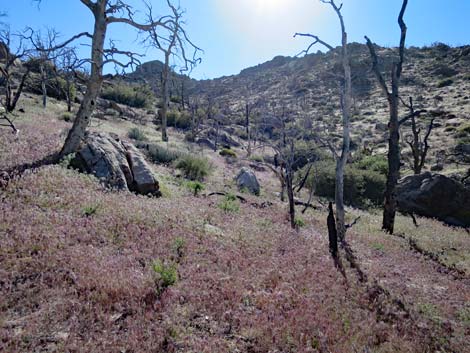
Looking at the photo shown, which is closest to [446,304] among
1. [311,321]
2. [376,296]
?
[376,296]

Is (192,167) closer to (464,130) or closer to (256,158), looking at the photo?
(256,158)

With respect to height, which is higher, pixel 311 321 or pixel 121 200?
pixel 121 200

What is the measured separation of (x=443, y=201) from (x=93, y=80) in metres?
18.7

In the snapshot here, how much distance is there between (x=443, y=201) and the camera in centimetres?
1870

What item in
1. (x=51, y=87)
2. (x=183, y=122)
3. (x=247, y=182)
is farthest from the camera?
(x=183, y=122)

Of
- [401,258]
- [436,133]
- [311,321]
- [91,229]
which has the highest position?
[436,133]

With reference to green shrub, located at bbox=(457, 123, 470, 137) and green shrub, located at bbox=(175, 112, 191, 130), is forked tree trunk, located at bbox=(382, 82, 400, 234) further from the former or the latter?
green shrub, located at bbox=(175, 112, 191, 130)

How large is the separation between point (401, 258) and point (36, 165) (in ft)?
34.9

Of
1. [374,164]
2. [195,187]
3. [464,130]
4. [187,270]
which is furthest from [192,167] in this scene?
[464,130]

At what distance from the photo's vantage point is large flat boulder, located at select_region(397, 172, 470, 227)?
18.4 metres

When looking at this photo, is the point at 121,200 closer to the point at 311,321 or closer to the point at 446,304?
the point at 311,321

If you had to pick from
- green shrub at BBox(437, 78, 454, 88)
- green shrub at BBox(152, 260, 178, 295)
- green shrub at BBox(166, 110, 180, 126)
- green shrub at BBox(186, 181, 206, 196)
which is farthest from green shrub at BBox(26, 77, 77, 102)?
green shrub at BBox(437, 78, 454, 88)

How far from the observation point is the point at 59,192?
7914 mm

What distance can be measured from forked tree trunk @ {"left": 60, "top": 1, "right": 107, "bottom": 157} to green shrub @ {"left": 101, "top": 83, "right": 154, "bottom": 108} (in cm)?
3567
